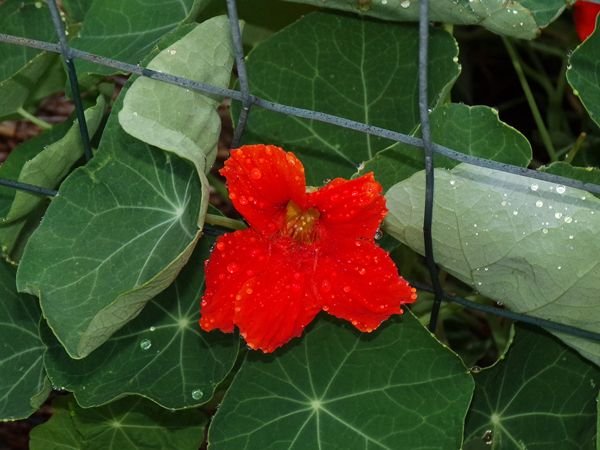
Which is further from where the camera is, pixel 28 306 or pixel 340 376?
pixel 28 306

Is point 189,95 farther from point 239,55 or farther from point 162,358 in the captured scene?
point 162,358

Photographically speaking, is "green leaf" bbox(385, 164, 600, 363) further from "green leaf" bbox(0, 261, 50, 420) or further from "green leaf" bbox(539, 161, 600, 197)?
"green leaf" bbox(0, 261, 50, 420)

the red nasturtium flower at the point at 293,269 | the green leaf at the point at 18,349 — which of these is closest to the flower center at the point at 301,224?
the red nasturtium flower at the point at 293,269

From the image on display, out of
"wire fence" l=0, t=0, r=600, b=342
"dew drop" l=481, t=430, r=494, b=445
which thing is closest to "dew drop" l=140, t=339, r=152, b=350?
"wire fence" l=0, t=0, r=600, b=342

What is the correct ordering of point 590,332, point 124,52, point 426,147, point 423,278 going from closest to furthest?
point 426,147 → point 590,332 → point 124,52 → point 423,278

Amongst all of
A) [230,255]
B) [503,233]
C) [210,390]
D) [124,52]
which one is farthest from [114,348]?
[503,233]

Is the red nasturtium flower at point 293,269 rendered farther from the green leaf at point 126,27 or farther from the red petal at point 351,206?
the green leaf at point 126,27

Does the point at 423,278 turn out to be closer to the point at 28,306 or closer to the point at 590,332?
the point at 590,332
